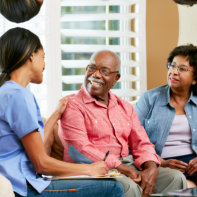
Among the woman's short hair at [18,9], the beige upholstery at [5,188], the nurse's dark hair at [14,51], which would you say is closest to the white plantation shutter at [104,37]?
the woman's short hair at [18,9]

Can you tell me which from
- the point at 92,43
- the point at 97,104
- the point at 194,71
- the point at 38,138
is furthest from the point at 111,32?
the point at 38,138

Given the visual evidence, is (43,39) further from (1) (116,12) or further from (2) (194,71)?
(2) (194,71)

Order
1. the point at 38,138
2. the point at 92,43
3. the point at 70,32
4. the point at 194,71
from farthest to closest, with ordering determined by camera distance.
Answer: the point at 92,43
the point at 70,32
the point at 194,71
the point at 38,138

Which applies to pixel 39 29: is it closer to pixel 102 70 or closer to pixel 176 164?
pixel 102 70

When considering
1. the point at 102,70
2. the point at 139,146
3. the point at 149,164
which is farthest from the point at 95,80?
the point at 149,164

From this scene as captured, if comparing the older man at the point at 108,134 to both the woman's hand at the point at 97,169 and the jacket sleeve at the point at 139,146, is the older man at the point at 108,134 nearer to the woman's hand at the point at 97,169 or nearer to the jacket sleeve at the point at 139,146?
the jacket sleeve at the point at 139,146

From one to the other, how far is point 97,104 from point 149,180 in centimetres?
55

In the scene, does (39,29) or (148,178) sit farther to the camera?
(39,29)

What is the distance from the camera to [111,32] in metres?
3.14

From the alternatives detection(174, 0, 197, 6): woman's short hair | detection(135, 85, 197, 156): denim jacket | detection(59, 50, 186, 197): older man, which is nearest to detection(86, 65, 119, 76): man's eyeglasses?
detection(59, 50, 186, 197): older man

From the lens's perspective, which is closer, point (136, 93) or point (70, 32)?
point (70, 32)

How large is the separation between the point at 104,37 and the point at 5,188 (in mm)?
2009

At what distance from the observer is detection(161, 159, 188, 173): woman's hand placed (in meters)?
2.50

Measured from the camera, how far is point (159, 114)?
8.94 ft
